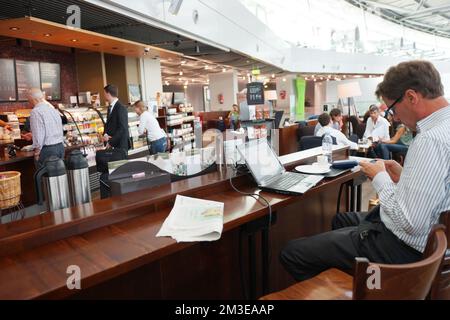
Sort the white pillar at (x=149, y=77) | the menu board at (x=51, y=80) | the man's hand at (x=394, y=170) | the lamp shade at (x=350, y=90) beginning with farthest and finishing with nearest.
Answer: the white pillar at (x=149, y=77) < the lamp shade at (x=350, y=90) < the menu board at (x=51, y=80) < the man's hand at (x=394, y=170)

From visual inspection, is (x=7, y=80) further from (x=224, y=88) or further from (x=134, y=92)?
(x=224, y=88)

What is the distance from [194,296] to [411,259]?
111 centimetres

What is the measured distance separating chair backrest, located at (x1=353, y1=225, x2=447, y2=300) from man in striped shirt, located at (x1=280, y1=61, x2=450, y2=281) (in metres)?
0.38

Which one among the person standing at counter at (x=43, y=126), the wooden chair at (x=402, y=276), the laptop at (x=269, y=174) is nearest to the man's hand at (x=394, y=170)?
the laptop at (x=269, y=174)

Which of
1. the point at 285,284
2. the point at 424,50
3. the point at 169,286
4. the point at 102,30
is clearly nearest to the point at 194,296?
the point at 169,286

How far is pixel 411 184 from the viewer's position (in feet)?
4.39

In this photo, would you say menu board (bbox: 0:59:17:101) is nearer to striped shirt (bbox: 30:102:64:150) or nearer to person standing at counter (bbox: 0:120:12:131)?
person standing at counter (bbox: 0:120:12:131)

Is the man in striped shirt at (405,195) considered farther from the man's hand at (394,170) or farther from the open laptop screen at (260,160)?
the open laptop screen at (260,160)

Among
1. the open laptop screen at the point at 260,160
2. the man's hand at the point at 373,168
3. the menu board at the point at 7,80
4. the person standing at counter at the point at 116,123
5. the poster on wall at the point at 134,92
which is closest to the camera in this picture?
the man's hand at the point at 373,168

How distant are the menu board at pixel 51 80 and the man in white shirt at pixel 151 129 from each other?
1961 mm

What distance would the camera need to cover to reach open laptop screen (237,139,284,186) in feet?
6.77

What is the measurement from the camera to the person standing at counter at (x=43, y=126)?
443cm

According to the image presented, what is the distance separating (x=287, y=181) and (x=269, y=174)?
14 cm
